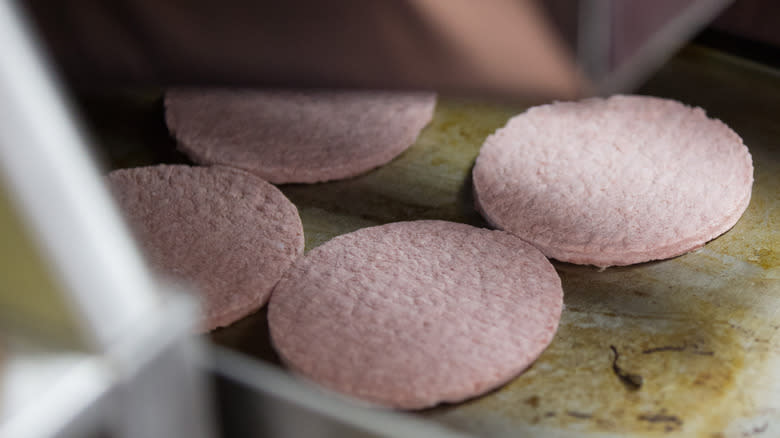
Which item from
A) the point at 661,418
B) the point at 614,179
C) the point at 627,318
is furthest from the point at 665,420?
the point at 614,179

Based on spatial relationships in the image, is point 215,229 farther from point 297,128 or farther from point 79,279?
point 79,279

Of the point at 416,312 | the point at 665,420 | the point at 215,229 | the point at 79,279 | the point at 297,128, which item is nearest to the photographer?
the point at 79,279

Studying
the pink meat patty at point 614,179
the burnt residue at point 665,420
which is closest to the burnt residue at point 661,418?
the burnt residue at point 665,420

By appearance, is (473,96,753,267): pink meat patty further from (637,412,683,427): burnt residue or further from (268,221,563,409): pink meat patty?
(637,412,683,427): burnt residue

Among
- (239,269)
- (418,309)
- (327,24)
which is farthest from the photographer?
(327,24)

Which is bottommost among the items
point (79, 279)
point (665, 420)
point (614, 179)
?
point (665, 420)

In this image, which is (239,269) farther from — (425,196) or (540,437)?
(540,437)

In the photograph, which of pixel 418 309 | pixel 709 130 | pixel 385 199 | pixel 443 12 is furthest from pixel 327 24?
pixel 709 130
